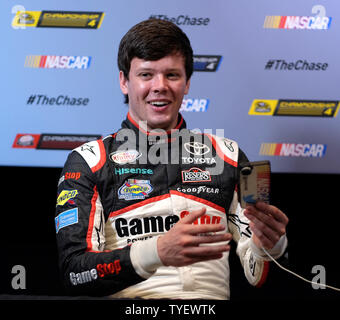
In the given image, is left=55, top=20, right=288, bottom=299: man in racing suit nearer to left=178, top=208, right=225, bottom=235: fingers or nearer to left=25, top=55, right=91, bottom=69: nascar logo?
left=178, top=208, right=225, bottom=235: fingers

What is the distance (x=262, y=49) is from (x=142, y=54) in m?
0.88

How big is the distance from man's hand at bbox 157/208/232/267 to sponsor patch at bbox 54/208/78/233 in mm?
380

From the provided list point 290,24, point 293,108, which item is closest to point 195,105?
point 293,108

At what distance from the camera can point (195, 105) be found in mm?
2213

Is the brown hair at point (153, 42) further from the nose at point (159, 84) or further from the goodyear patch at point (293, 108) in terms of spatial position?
the goodyear patch at point (293, 108)

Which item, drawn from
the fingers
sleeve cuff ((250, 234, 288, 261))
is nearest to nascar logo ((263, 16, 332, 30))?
sleeve cuff ((250, 234, 288, 261))

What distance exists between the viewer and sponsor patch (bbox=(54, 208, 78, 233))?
1.40 m

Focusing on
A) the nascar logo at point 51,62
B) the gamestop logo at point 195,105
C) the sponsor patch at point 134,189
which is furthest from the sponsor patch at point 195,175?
the nascar logo at point 51,62

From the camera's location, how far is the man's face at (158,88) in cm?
153

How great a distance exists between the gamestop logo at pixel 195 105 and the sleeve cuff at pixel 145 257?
3.61 feet

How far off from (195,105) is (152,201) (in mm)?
841

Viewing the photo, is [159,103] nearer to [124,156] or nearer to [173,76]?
[173,76]
